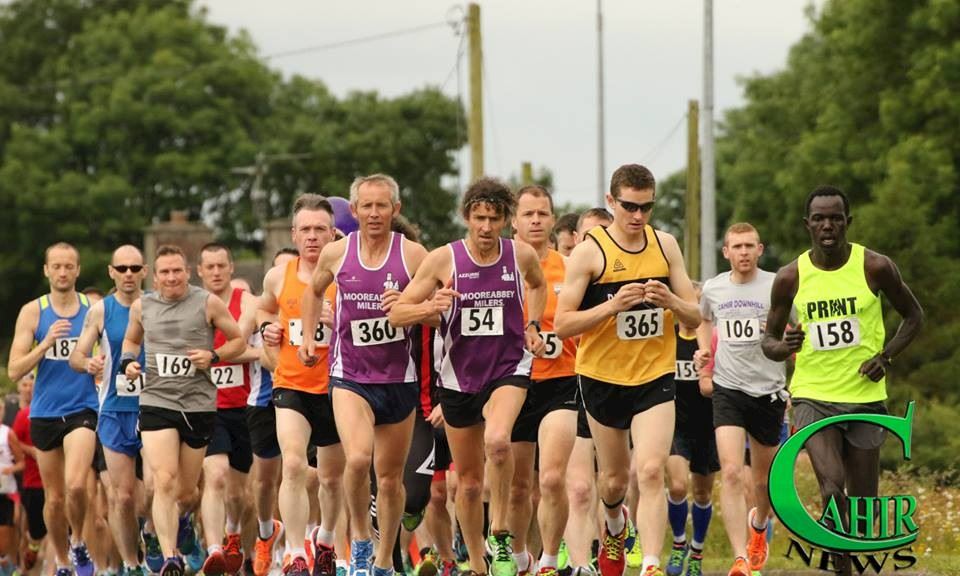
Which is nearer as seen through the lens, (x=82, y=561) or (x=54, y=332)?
(x=54, y=332)

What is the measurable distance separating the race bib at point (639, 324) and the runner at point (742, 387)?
2.04 metres

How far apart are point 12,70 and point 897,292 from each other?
61.8m

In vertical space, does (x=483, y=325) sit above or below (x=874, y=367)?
above

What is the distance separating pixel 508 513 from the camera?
12992 mm

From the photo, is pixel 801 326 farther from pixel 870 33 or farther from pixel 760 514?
pixel 870 33

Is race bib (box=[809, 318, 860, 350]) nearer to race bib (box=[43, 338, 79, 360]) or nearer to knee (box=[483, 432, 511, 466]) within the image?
knee (box=[483, 432, 511, 466])

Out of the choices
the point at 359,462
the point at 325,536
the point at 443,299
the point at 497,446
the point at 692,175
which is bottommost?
the point at 325,536

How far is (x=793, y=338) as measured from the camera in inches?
480

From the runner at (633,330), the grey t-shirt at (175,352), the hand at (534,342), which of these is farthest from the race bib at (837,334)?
the grey t-shirt at (175,352)

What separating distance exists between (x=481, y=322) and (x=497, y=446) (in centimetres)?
79

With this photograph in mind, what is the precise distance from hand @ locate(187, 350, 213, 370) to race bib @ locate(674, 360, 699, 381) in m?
3.83

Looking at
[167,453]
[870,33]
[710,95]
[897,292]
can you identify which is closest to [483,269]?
[897,292]

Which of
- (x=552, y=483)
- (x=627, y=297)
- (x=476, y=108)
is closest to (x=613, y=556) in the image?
(x=552, y=483)

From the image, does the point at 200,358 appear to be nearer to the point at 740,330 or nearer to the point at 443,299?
the point at 443,299
